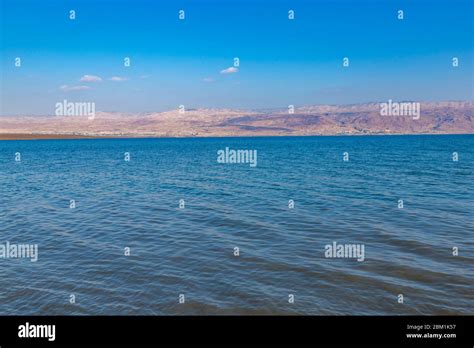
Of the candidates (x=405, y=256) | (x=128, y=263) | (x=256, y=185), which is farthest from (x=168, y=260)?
(x=256, y=185)

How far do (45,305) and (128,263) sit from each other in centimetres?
441

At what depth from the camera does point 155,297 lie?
12.9 m

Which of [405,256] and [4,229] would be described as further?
[4,229]

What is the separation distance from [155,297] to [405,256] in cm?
1145

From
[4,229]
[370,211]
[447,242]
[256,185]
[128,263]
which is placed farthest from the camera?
[256,185]

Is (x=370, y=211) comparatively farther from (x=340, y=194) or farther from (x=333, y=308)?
(x=333, y=308)
